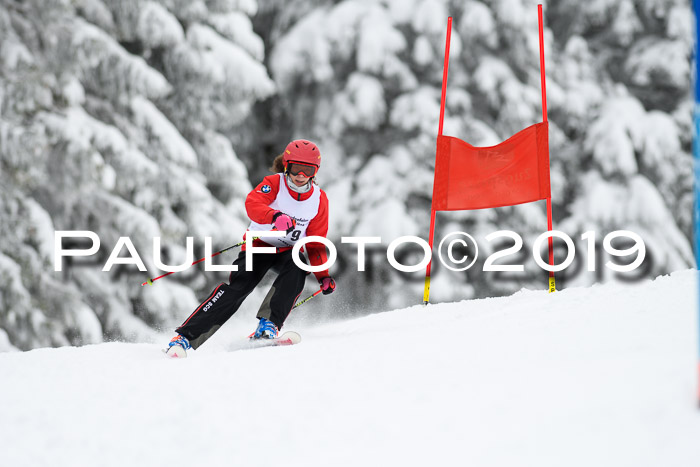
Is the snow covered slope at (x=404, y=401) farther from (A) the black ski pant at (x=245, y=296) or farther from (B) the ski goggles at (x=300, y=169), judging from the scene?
(B) the ski goggles at (x=300, y=169)

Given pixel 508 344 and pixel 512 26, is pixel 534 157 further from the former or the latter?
pixel 512 26

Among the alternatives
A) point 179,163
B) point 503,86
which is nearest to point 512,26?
point 503,86

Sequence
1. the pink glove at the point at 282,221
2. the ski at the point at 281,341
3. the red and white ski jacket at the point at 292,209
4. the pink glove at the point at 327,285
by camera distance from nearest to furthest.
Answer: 1. the pink glove at the point at 282,221
2. the ski at the point at 281,341
3. the red and white ski jacket at the point at 292,209
4. the pink glove at the point at 327,285

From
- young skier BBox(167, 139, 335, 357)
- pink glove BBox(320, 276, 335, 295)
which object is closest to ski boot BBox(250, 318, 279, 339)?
young skier BBox(167, 139, 335, 357)

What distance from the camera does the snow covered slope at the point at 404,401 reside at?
2096 mm

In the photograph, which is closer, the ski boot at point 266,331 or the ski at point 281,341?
the ski at point 281,341

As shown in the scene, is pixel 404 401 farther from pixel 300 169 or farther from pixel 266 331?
pixel 300 169

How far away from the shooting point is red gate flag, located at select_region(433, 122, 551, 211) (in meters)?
4.96

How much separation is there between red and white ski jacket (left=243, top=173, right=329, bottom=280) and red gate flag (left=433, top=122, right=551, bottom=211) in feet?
3.64

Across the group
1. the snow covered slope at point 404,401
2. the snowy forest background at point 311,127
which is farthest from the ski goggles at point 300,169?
the snowy forest background at point 311,127

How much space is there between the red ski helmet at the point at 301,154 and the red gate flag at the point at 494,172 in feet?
4.11

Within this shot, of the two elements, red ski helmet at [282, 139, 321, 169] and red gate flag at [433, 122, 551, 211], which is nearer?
red ski helmet at [282, 139, 321, 169]

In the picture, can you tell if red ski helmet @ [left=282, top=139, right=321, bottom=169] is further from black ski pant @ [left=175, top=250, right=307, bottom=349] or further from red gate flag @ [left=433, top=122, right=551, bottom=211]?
red gate flag @ [left=433, top=122, right=551, bottom=211]

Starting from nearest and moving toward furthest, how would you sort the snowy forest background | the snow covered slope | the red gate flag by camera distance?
the snow covered slope < the red gate flag < the snowy forest background
